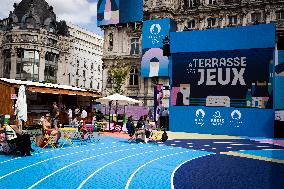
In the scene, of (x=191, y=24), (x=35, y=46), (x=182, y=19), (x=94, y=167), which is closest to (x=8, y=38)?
(x=35, y=46)

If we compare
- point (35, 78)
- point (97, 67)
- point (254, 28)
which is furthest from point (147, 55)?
point (97, 67)

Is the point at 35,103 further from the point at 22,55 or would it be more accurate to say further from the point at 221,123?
the point at 22,55

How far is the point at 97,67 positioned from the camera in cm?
9325

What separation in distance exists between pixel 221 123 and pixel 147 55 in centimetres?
1669

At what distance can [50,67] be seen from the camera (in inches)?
2601

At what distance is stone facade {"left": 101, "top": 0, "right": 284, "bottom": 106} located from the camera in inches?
1480

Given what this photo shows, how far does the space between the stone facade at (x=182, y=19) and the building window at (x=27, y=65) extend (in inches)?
967

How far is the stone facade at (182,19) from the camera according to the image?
123 ft

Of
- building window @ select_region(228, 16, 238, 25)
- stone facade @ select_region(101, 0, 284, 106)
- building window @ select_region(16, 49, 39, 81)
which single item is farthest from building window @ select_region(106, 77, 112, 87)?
building window @ select_region(16, 49, 39, 81)

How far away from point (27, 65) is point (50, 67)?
4.78m

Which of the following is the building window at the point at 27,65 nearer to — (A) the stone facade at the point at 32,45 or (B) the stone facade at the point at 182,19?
(A) the stone facade at the point at 32,45

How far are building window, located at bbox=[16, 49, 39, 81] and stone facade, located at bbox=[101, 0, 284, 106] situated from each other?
2455 centimetres

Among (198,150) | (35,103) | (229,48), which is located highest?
(229,48)

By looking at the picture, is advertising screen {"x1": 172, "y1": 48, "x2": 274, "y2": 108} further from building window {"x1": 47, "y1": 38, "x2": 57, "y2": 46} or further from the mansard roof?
the mansard roof
